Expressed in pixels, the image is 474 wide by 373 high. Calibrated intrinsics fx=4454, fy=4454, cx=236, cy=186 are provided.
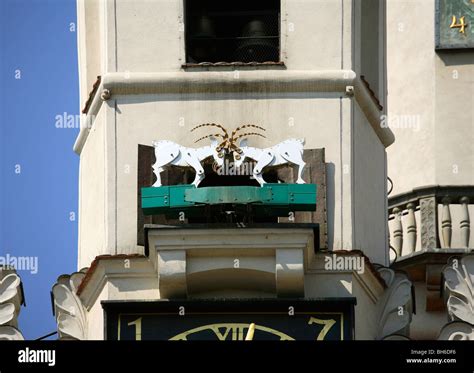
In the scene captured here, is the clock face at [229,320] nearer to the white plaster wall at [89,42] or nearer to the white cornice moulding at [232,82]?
the white cornice moulding at [232,82]

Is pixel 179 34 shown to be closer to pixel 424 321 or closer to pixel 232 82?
pixel 232 82

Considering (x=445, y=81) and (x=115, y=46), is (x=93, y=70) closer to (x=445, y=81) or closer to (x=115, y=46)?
(x=115, y=46)

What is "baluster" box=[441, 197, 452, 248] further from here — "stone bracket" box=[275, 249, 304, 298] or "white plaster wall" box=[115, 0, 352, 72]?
"stone bracket" box=[275, 249, 304, 298]

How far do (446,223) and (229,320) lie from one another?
5188 mm

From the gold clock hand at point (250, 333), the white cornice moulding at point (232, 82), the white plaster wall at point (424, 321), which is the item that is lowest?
the white plaster wall at point (424, 321)

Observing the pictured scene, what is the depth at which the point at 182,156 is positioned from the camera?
3856 centimetres

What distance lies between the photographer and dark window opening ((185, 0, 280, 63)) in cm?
3988

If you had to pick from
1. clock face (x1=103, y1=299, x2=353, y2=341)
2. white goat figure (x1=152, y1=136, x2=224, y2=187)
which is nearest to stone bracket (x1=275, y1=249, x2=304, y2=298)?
clock face (x1=103, y1=299, x2=353, y2=341)

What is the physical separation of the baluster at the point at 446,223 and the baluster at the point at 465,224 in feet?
0.48

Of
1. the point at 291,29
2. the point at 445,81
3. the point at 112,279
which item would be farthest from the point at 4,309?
the point at 445,81

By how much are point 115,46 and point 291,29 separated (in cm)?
158

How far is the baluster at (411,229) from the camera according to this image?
42719 millimetres

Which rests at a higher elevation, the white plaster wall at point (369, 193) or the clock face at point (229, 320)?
the white plaster wall at point (369, 193)

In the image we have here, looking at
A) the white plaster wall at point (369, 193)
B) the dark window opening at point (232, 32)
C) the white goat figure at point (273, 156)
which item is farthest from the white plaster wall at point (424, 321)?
the white goat figure at point (273, 156)
